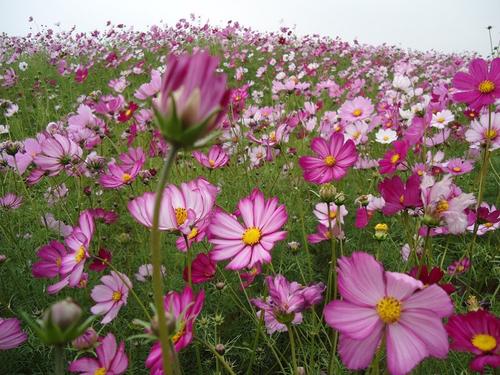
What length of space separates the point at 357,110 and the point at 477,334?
1.18 metres

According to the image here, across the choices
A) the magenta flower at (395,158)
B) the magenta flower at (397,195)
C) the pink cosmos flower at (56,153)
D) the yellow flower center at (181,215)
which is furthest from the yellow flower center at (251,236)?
the pink cosmos flower at (56,153)

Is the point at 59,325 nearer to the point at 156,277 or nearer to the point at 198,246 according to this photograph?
the point at 156,277

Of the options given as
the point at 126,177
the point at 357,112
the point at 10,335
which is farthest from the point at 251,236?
the point at 357,112

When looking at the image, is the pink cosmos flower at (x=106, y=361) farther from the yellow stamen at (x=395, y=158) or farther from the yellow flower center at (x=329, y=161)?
the yellow stamen at (x=395, y=158)

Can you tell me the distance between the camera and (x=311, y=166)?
930 millimetres

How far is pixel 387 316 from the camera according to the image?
468 millimetres

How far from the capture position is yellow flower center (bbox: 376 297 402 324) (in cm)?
47

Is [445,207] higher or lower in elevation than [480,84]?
lower

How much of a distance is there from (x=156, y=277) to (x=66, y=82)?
465cm

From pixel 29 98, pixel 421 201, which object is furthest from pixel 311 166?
pixel 29 98

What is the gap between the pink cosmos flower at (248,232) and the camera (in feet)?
2.18

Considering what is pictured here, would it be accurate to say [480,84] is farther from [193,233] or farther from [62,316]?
[62,316]

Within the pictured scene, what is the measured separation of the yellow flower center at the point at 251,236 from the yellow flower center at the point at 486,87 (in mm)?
629

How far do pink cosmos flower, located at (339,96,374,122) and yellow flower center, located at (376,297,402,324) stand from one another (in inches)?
45.9
